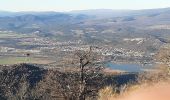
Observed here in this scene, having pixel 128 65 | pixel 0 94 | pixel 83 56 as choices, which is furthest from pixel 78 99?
pixel 128 65

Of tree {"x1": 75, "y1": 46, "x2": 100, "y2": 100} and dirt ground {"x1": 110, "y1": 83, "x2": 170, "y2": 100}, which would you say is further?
tree {"x1": 75, "y1": 46, "x2": 100, "y2": 100}

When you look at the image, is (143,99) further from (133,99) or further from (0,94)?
(0,94)

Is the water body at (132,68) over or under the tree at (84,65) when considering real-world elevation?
under

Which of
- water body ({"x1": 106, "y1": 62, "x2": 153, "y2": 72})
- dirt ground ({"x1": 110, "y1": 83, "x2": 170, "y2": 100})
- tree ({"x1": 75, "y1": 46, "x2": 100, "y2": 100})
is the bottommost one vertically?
water body ({"x1": 106, "y1": 62, "x2": 153, "y2": 72})

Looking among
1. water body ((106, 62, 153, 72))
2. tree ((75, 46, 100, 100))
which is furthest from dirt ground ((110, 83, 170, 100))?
water body ((106, 62, 153, 72))

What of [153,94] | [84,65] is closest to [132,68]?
[84,65]

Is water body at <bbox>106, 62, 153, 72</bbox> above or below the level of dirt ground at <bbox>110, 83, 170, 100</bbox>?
below

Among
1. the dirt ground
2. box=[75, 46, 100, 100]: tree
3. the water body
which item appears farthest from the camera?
the water body

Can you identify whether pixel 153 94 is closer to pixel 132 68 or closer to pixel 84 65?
pixel 84 65

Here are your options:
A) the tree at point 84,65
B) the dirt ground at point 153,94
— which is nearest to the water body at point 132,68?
the tree at point 84,65

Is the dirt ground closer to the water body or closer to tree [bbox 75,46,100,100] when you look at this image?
tree [bbox 75,46,100,100]

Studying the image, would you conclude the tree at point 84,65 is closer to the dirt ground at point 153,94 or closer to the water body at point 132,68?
the dirt ground at point 153,94
